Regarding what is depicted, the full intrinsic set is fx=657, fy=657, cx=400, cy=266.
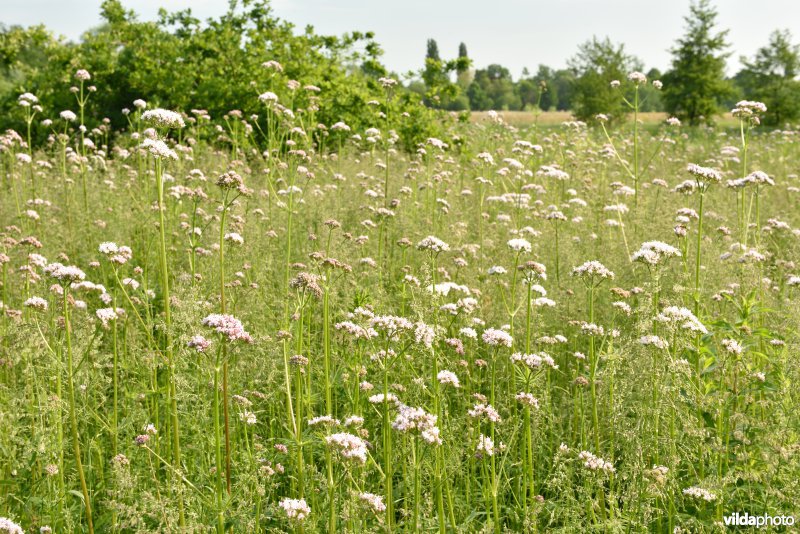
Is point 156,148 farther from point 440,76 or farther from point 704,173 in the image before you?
point 440,76

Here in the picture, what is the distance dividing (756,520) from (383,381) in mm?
2070

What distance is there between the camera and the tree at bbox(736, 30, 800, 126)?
43594 millimetres

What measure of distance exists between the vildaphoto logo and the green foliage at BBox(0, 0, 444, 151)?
10.6m

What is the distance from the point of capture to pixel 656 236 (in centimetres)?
684

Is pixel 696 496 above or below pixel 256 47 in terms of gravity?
below

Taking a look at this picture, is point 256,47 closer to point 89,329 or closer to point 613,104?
point 89,329

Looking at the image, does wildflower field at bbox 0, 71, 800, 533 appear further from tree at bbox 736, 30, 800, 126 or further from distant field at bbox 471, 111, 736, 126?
Answer: tree at bbox 736, 30, 800, 126

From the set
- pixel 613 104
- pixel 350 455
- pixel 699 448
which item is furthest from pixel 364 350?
pixel 613 104

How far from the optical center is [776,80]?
152 feet

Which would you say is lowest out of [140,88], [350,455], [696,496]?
[696,496]

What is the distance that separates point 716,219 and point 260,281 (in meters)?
5.96

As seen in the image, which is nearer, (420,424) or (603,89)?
(420,424)

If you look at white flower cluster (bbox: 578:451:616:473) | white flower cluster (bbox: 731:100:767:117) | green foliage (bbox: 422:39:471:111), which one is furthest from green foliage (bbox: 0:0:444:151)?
white flower cluster (bbox: 578:451:616:473)

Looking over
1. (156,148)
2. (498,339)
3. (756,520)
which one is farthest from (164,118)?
(756,520)
